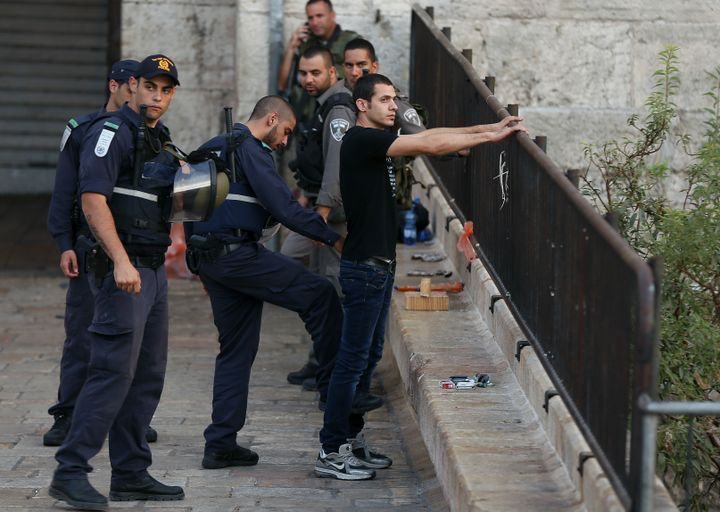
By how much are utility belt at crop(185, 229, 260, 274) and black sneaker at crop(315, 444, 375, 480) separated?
1.03 meters

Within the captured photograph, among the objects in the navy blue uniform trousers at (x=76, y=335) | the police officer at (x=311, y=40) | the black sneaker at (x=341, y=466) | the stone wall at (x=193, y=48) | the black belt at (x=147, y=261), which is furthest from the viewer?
the stone wall at (x=193, y=48)

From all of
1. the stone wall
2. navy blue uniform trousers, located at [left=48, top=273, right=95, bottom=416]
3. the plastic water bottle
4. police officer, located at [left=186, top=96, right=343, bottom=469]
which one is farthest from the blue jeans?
the stone wall

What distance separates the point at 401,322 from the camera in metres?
7.02

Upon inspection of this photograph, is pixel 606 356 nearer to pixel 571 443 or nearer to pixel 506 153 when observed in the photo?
pixel 571 443

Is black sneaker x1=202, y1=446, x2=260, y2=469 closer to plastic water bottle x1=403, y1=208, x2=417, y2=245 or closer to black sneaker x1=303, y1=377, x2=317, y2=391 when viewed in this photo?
black sneaker x1=303, y1=377, x2=317, y2=391

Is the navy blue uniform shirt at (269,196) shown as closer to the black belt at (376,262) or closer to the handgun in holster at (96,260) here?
the black belt at (376,262)

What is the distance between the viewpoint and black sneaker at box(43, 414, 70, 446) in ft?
21.8

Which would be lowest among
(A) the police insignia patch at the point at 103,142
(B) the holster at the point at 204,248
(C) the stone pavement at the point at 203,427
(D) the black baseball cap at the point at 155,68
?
(C) the stone pavement at the point at 203,427

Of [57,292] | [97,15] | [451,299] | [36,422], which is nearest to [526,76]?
[451,299]

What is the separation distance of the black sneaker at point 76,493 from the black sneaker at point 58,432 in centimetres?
101

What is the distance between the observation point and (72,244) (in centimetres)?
652

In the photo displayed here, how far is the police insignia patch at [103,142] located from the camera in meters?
5.47

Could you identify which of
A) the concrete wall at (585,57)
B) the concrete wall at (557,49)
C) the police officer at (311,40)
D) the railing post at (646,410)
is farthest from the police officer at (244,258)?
the concrete wall at (585,57)

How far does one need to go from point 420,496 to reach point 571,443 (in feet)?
5.08
